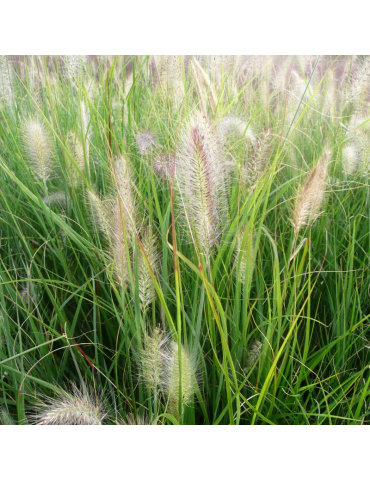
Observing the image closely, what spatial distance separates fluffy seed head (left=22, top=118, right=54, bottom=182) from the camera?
968 millimetres

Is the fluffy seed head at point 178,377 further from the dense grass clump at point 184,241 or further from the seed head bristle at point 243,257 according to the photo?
the seed head bristle at point 243,257

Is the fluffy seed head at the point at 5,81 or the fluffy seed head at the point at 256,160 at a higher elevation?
the fluffy seed head at the point at 5,81

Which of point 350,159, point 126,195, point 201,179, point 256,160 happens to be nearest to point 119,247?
point 126,195

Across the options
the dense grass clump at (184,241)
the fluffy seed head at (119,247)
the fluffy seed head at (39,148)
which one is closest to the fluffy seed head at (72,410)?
the dense grass clump at (184,241)

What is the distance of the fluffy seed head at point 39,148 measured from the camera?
3.18ft

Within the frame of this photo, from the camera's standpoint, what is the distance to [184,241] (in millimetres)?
887

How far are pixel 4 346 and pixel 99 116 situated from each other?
598 mm

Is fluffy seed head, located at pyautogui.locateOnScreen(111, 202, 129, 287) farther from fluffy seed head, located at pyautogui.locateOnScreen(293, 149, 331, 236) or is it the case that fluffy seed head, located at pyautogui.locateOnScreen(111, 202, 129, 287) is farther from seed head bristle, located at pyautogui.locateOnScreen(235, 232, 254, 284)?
fluffy seed head, located at pyautogui.locateOnScreen(293, 149, 331, 236)

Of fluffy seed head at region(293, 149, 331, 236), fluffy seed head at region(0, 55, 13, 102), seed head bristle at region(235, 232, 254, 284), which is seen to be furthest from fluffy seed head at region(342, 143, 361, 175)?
fluffy seed head at region(0, 55, 13, 102)

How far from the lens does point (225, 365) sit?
76cm

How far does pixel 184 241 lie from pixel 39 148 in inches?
16.8

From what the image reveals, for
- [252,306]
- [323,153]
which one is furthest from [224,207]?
[323,153]

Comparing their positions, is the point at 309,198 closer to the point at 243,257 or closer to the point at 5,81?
the point at 243,257

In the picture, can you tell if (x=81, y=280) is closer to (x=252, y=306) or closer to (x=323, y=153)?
(x=252, y=306)
